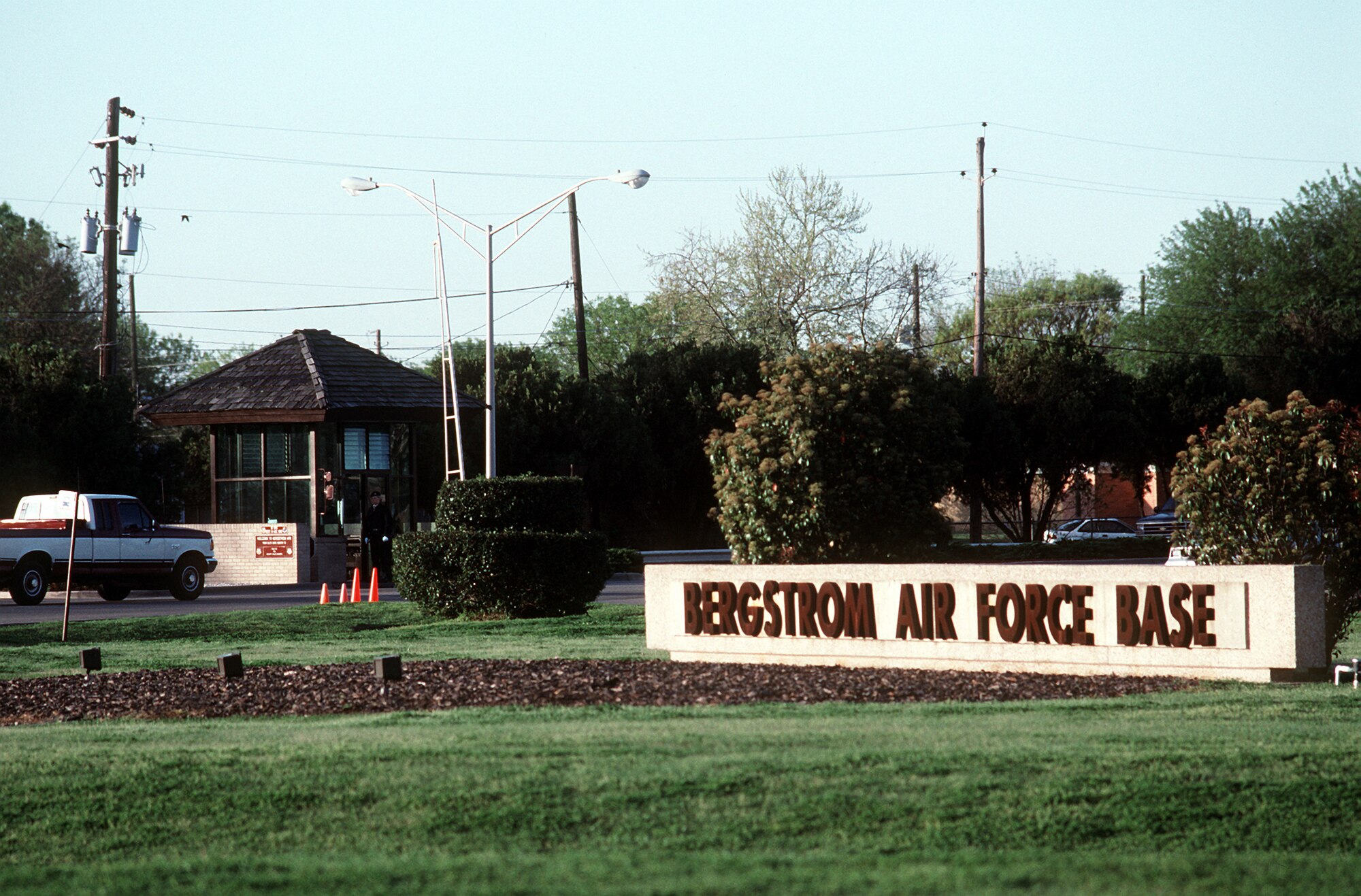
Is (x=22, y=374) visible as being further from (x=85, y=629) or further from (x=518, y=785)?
(x=518, y=785)

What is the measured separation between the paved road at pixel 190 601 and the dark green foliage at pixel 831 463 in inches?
382

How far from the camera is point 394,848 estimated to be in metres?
6.68

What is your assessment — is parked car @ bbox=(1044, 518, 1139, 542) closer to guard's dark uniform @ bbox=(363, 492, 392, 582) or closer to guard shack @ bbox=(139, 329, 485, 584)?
guard shack @ bbox=(139, 329, 485, 584)

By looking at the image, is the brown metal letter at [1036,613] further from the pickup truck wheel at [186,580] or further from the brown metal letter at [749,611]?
the pickup truck wheel at [186,580]

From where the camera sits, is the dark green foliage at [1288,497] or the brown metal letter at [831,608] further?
the brown metal letter at [831,608]

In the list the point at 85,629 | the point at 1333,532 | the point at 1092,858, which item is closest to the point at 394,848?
the point at 1092,858

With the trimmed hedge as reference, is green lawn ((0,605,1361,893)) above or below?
below

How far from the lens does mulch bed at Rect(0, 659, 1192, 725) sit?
36.8 feet

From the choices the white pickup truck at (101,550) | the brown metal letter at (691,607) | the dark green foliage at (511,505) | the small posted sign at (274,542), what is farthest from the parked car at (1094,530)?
the brown metal letter at (691,607)

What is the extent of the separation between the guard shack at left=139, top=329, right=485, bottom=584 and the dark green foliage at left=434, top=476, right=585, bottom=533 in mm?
12918

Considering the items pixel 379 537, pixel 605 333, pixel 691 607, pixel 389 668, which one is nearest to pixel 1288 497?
pixel 691 607

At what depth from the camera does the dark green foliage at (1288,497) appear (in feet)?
39.5

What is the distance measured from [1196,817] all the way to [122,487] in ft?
122

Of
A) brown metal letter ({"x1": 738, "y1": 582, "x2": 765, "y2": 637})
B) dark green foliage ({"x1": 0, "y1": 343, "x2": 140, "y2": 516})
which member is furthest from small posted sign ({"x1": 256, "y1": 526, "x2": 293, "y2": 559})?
brown metal letter ({"x1": 738, "y1": 582, "x2": 765, "y2": 637})
